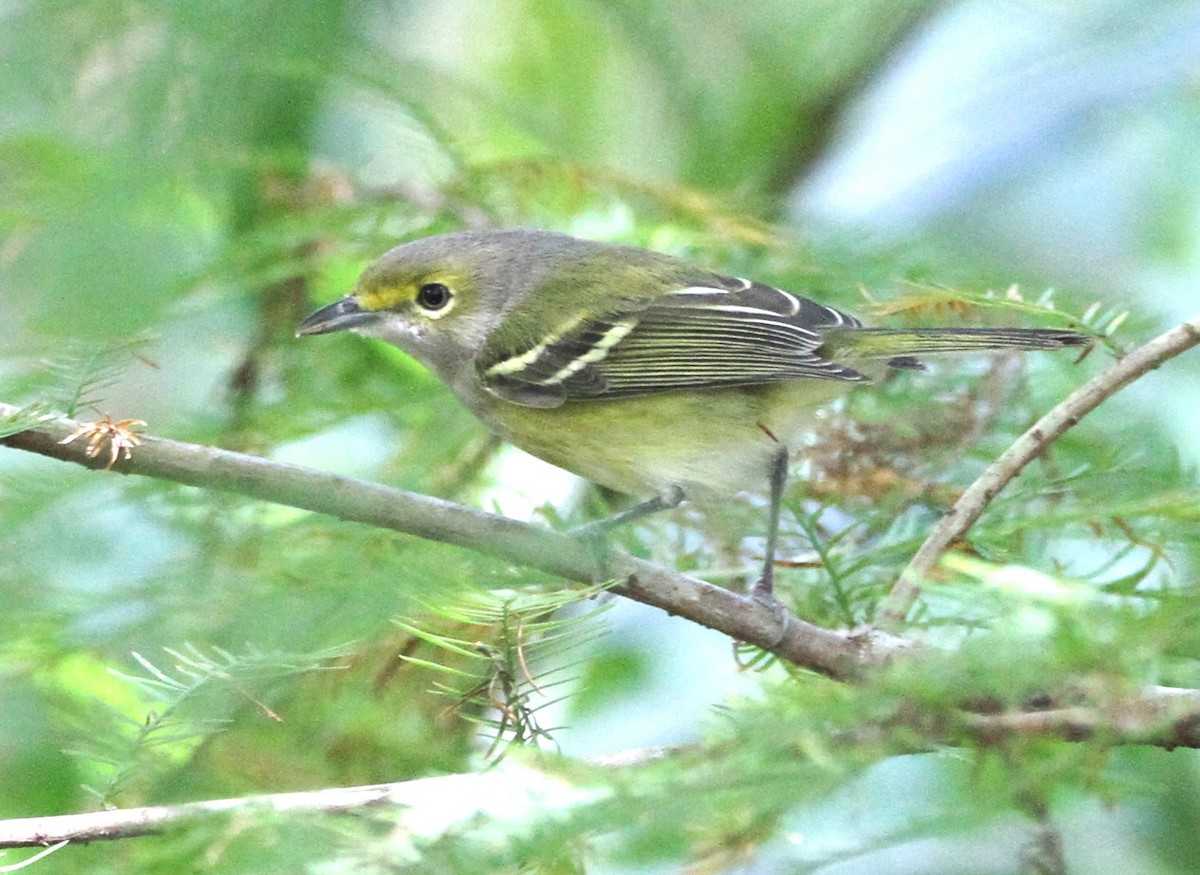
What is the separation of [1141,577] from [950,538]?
0.33m

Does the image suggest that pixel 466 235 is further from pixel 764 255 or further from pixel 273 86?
pixel 273 86

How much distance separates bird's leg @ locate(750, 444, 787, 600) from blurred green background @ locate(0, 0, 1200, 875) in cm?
6

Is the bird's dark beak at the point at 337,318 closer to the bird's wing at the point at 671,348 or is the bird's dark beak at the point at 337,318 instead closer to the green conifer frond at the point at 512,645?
the bird's wing at the point at 671,348

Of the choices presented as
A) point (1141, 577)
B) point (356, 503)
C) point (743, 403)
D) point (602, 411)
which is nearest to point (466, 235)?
point (602, 411)

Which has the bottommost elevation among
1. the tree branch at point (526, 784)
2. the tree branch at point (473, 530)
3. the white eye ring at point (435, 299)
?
the tree branch at point (526, 784)

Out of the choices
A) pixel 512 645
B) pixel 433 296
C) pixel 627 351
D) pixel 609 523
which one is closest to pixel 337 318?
pixel 433 296

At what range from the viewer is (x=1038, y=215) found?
4668mm

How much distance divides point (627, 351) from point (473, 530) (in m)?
1.44

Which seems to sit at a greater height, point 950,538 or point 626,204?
point 626,204

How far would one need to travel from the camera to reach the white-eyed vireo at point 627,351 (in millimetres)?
2969

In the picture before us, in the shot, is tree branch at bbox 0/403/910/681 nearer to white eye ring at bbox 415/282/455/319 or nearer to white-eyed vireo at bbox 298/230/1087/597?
white-eyed vireo at bbox 298/230/1087/597

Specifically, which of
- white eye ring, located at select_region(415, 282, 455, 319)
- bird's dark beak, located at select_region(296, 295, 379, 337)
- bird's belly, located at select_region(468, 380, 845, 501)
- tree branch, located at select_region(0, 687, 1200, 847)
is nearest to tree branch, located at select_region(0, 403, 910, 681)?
tree branch, located at select_region(0, 687, 1200, 847)

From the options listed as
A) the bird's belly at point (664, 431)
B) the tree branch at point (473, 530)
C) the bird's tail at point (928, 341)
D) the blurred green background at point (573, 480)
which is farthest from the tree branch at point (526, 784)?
the bird's belly at point (664, 431)

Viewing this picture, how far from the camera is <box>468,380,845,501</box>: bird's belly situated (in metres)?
3.00
